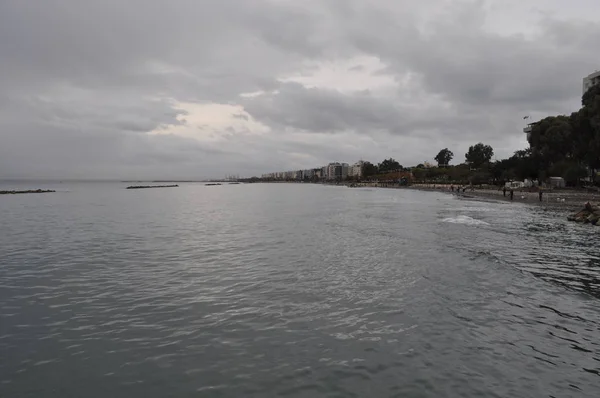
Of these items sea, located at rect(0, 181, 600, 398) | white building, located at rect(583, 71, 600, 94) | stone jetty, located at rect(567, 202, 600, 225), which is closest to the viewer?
sea, located at rect(0, 181, 600, 398)

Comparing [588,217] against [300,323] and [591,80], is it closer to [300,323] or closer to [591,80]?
[300,323]

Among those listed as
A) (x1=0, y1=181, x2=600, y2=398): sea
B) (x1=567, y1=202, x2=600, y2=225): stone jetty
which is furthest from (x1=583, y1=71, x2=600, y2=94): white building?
(x1=0, y1=181, x2=600, y2=398): sea

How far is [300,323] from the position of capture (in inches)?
449

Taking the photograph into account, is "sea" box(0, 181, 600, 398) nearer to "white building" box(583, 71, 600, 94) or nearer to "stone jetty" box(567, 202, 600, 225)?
"stone jetty" box(567, 202, 600, 225)

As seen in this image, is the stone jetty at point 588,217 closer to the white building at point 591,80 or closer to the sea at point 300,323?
the sea at point 300,323

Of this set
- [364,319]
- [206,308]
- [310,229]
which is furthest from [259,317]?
[310,229]

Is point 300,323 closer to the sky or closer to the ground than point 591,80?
closer to the ground

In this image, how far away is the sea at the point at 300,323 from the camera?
26.7ft

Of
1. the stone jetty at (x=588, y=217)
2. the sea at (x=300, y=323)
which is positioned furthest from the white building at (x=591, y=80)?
the sea at (x=300, y=323)

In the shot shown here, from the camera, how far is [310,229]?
117ft

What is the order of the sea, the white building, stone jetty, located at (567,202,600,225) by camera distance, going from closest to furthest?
the sea → stone jetty, located at (567,202,600,225) → the white building

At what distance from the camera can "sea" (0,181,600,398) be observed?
8148 millimetres

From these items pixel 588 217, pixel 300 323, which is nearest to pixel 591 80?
pixel 588 217

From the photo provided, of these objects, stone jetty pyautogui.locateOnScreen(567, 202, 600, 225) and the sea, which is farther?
stone jetty pyautogui.locateOnScreen(567, 202, 600, 225)
